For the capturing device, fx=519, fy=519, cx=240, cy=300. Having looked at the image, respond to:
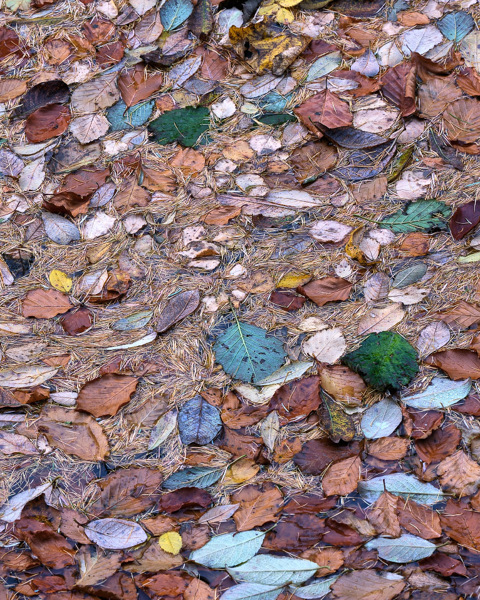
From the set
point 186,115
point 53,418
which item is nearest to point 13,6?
point 186,115

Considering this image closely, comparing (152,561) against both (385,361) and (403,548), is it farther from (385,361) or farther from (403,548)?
(385,361)

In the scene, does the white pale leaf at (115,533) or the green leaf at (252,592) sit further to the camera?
the white pale leaf at (115,533)

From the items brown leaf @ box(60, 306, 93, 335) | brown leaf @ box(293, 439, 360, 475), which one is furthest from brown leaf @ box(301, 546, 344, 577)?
brown leaf @ box(60, 306, 93, 335)

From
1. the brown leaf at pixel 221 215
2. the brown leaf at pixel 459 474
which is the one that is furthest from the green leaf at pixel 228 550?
the brown leaf at pixel 221 215

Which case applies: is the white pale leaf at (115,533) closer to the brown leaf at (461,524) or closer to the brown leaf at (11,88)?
the brown leaf at (461,524)

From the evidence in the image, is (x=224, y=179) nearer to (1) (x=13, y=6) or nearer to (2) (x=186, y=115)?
(2) (x=186, y=115)

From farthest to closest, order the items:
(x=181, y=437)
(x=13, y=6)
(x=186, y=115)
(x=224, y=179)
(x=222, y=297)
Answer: (x=13, y=6) < (x=186, y=115) < (x=224, y=179) < (x=222, y=297) < (x=181, y=437)

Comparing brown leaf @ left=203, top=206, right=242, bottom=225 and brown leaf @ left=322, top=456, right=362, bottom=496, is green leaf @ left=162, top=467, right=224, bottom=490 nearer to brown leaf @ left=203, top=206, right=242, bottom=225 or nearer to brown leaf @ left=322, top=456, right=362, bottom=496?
brown leaf @ left=322, top=456, right=362, bottom=496

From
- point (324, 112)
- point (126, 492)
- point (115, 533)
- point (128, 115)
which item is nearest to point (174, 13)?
point (128, 115)
